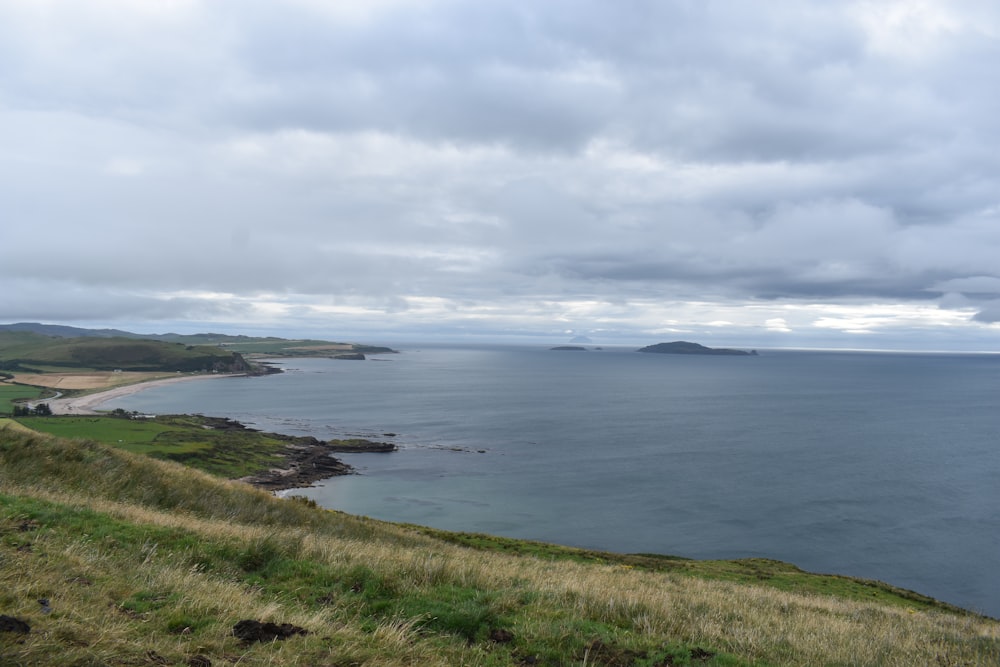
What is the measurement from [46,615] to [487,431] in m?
116

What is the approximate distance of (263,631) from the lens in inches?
309

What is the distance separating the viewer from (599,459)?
96875mm

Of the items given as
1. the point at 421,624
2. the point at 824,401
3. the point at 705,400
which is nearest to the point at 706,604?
the point at 421,624

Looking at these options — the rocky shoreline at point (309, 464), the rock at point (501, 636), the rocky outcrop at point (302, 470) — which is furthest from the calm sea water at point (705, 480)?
the rock at point (501, 636)

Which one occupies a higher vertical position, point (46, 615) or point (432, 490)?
point (46, 615)

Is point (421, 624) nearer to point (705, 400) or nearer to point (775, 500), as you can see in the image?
point (775, 500)

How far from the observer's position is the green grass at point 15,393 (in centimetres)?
13518

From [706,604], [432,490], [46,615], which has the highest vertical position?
[46,615]

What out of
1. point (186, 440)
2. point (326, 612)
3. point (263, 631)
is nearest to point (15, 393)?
point (186, 440)

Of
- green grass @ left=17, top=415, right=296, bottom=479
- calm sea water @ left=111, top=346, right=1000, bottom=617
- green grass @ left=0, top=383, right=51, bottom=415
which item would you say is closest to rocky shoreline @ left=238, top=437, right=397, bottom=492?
green grass @ left=17, top=415, right=296, bottom=479

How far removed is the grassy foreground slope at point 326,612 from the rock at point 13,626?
0.12 m

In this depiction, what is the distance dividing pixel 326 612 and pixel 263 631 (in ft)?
4.67

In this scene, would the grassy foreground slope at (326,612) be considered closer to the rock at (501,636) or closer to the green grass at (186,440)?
the rock at (501,636)

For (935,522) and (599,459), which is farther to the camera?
(599,459)
